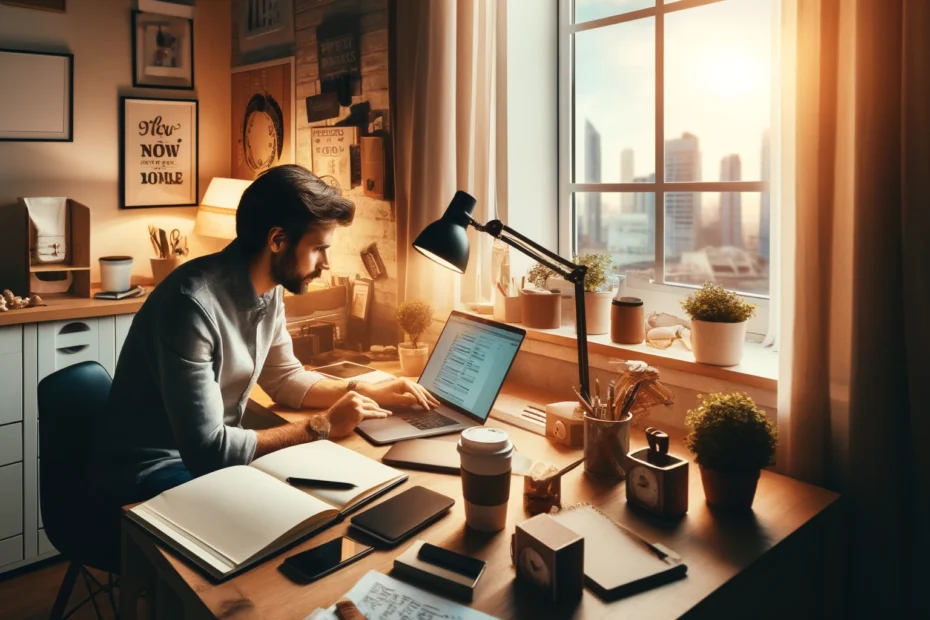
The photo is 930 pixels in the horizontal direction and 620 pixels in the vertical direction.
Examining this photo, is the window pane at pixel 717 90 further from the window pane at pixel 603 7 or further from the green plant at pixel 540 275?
the green plant at pixel 540 275

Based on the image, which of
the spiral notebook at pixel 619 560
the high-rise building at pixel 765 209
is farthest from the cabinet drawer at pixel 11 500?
the high-rise building at pixel 765 209

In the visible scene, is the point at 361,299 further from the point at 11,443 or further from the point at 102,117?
the point at 102,117

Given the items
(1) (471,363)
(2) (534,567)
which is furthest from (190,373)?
(2) (534,567)

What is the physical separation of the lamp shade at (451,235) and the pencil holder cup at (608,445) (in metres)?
0.47

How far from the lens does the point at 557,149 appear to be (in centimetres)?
241

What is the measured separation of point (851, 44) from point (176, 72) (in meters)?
2.99

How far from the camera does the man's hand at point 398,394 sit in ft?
6.08

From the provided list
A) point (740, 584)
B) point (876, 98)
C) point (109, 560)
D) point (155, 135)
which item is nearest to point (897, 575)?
point (740, 584)

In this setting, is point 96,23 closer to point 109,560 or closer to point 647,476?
point 109,560

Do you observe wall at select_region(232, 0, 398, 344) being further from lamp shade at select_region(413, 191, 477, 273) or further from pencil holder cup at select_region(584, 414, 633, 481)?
pencil holder cup at select_region(584, 414, 633, 481)

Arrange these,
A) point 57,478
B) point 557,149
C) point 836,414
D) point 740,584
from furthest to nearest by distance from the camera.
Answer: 1. point 557,149
2. point 57,478
3. point 836,414
4. point 740,584

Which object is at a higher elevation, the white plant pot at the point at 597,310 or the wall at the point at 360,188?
the wall at the point at 360,188

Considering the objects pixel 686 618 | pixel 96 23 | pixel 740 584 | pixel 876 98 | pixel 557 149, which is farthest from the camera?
pixel 96 23

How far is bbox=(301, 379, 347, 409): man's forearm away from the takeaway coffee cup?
2.54 feet
